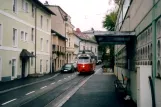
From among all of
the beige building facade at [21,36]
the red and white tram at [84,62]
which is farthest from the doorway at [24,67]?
the red and white tram at [84,62]

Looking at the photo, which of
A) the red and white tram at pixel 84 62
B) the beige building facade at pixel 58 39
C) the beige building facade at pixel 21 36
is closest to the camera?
the beige building facade at pixel 21 36

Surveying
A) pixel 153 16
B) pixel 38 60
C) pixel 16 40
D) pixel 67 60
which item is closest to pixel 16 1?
pixel 16 40

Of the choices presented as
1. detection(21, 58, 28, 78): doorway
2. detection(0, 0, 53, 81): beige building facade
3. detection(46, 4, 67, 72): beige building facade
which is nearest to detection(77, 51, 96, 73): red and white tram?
detection(0, 0, 53, 81): beige building facade

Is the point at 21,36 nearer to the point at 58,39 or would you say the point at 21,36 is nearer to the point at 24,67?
the point at 24,67

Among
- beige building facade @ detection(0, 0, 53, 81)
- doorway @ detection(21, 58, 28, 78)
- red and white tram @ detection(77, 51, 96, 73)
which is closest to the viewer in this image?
beige building facade @ detection(0, 0, 53, 81)

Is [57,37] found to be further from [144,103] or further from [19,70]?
[144,103]

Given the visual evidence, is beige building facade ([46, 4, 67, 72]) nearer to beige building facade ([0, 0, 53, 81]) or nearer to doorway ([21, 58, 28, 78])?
beige building facade ([0, 0, 53, 81])

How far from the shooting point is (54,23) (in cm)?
6322

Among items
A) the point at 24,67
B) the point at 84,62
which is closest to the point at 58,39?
the point at 84,62

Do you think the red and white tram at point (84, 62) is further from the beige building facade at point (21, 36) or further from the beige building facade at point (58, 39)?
the beige building facade at point (58, 39)

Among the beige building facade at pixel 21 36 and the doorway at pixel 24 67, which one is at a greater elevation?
the beige building facade at pixel 21 36

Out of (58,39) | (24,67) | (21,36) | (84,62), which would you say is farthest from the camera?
(58,39)

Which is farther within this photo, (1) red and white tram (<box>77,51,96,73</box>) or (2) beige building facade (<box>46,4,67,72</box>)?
(2) beige building facade (<box>46,4,67,72</box>)

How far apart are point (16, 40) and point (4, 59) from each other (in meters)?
4.02
